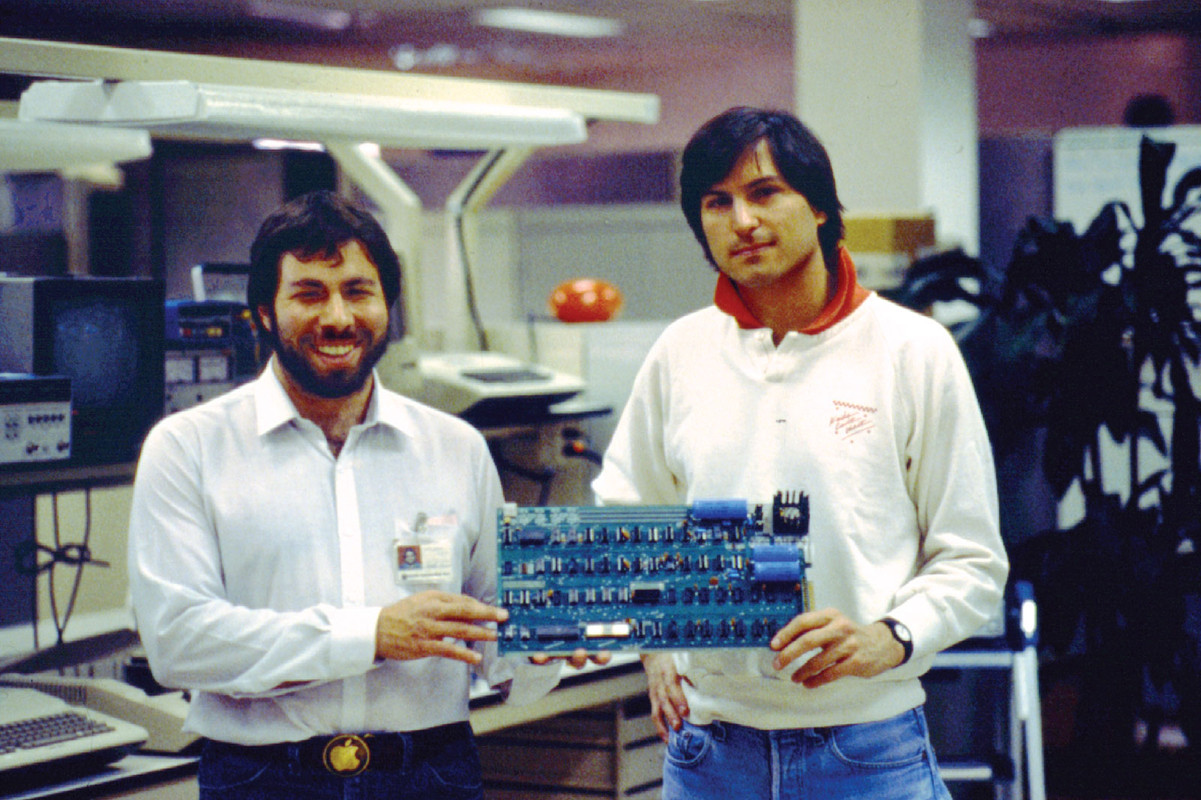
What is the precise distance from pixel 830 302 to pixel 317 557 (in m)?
0.70

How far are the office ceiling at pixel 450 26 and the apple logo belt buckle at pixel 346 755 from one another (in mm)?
5285

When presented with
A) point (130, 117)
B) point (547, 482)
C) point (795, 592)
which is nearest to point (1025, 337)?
point (547, 482)

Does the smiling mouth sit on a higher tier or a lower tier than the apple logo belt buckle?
higher

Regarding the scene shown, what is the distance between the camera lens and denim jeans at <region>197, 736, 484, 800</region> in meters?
1.47

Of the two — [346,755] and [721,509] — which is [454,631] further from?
[721,509]

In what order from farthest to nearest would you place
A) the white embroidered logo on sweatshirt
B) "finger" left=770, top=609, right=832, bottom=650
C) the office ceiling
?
the office ceiling
the white embroidered logo on sweatshirt
"finger" left=770, top=609, right=832, bottom=650

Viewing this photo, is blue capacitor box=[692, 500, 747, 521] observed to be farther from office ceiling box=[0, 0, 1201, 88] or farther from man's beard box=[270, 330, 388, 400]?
office ceiling box=[0, 0, 1201, 88]

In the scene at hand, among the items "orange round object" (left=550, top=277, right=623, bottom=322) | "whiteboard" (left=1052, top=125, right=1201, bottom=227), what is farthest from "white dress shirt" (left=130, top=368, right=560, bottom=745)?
"whiteboard" (left=1052, top=125, right=1201, bottom=227)

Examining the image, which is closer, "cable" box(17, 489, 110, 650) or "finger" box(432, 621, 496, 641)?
"finger" box(432, 621, 496, 641)

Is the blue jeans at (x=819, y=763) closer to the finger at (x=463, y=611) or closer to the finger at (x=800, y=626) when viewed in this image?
the finger at (x=800, y=626)

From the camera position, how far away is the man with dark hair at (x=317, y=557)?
4.64 ft

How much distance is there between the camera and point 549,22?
7488mm

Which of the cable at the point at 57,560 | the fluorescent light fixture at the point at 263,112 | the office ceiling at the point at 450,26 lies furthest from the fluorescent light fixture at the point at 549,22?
the cable at the point at 57,560

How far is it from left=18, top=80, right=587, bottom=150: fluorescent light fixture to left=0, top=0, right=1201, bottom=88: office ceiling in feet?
13.1
